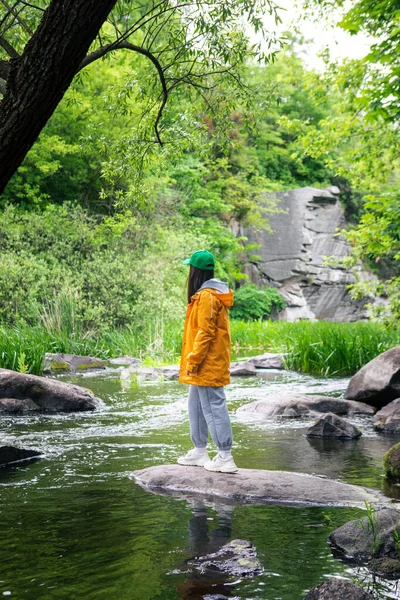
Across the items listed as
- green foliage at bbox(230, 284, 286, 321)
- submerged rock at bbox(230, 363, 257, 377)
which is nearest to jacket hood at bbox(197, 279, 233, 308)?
submerged rock at bbox(230, 363, 257, 377)

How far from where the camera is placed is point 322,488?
17.0ft

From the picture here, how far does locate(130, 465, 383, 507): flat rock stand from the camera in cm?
510

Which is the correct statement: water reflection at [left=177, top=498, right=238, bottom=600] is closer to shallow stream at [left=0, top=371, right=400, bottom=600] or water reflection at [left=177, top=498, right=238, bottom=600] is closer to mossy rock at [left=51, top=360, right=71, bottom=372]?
shallow stream at [left=0, top=371, right=400, bottom=600]

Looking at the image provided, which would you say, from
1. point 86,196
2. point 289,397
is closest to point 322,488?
point 289,397

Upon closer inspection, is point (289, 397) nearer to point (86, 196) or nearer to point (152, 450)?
point (152, 450)

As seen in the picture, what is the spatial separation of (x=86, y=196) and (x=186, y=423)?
57.8 feet

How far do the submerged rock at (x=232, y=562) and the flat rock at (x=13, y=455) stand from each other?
314cm

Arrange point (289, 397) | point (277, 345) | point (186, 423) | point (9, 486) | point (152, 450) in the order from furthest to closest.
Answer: point (277, 345) < point (289, 397) < point (186, 423) < point (152, 450) < point (9, 486)

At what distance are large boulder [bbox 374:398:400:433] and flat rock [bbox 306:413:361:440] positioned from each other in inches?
22.8

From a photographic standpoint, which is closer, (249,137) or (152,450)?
(152,450)

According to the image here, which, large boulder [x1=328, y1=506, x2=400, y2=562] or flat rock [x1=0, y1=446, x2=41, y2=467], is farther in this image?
flat rock [x1=0, y1=446, x2=41, y2=467]

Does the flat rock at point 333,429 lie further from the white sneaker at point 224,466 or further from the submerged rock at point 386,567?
the submerged rock at point 386,567

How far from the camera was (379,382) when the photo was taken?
9.32 meters

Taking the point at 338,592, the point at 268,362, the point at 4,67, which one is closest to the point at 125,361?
the point at 268,362
